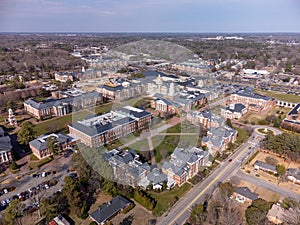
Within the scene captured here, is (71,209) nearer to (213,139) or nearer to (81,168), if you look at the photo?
(81,168)

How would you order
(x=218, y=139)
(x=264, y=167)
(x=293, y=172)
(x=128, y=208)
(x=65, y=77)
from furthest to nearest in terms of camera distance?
1. (x=65, y=77)
2. (x=218, y=139)
3. (x=264, y=167)
4. (x=293, y=172)
5. (x=128, y=208)

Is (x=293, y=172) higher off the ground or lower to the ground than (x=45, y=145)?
lower

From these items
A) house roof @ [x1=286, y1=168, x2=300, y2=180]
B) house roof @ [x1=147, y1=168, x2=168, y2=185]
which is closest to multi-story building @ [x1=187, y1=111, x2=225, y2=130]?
house roof @ [x1=286, y1=168, x2=300, y2=180]

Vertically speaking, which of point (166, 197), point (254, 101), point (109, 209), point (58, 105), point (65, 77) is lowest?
point (166, 197)

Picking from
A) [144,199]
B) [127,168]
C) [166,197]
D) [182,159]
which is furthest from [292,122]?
[144,199]

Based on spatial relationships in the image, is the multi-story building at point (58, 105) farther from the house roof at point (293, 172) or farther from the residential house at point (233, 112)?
the house roof at point (293, 172)

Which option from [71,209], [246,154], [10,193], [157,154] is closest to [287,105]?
[246,154]

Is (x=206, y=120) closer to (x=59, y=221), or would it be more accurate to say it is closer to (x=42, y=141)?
(x=42, y=141)
